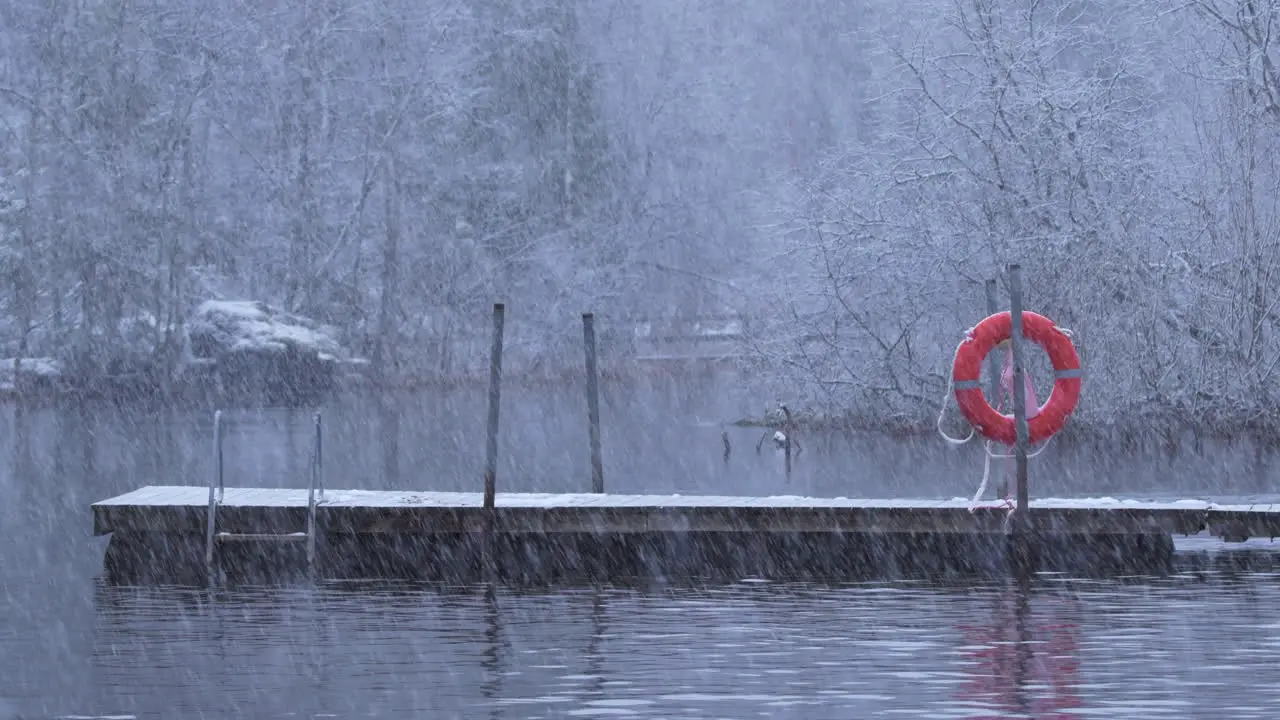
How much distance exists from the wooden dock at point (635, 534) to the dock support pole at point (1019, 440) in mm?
115

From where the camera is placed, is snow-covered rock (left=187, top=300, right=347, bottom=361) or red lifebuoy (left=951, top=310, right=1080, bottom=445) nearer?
red lifebuoy (left=951, top=310, right=1080, bottom=445)

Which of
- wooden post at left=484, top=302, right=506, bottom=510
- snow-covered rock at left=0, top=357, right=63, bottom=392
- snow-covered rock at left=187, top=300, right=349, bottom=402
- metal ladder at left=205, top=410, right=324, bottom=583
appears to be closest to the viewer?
wooden post at left=484, top=302, right=506, bottom=510

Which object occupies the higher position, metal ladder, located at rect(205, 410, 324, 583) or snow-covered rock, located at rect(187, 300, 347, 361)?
snow-covered rock, located at rect(187, 300, 347, 361)

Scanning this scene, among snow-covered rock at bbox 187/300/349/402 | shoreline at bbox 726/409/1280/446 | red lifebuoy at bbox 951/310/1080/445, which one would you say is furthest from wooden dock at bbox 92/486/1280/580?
snow-covered rock at bbox 187/300/349/402

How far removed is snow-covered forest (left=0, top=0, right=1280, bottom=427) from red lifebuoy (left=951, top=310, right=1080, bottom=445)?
33.4ft

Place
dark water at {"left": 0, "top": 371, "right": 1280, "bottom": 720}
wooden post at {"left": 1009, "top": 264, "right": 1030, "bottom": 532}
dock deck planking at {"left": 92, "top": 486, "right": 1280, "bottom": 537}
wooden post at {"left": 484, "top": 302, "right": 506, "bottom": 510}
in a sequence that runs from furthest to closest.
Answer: wooden post at {"left": 484, "top": 302, "right": 506, "bottom": 510} → dock deck planking at {"left": 92, "top": 486, "right": 1280, "bottom": 537} → wooden post at {"left": 1009, "top": 264, "right": 1030, "bottom": 532} → dark water at {"left": 0, "top": 371, "right": 1280, "bottom": 720}

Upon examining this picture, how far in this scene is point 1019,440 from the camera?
53.9 feet

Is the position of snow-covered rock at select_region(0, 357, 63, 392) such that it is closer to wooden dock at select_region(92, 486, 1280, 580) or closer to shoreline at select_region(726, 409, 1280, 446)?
shoreline at select_region(726, 409, 1280, 446)

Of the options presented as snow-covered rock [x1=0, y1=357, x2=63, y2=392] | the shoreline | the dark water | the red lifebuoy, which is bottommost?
the dark water

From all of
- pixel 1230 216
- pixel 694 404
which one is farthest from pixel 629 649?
pixel 694 404

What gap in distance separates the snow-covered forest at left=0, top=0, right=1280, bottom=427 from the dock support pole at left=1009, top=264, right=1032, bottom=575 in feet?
37.1

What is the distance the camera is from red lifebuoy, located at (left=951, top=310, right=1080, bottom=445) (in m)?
17.1

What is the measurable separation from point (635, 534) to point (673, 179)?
39.0m

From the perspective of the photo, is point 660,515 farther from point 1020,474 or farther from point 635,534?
point 1020,474
